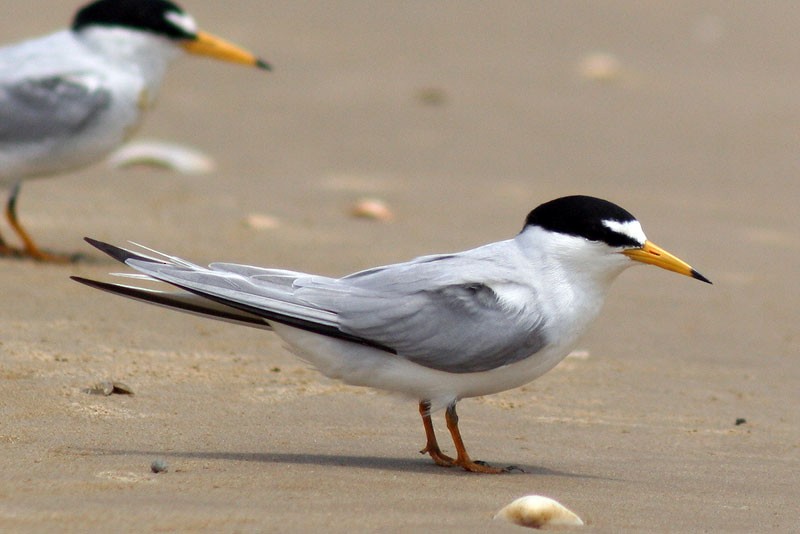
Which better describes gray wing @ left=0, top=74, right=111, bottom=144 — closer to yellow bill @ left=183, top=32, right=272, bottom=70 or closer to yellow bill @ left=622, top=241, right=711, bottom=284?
yellow bill @ left=183, top=32, right=272, bottom=70

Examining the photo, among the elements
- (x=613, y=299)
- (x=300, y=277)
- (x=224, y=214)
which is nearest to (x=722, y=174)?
(x=613, y=299)

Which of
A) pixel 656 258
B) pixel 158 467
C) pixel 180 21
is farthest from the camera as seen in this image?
pixel 180 21

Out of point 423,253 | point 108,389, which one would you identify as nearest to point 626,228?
point 108,389

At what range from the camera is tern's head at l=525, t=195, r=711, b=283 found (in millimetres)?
4188

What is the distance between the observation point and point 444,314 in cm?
411

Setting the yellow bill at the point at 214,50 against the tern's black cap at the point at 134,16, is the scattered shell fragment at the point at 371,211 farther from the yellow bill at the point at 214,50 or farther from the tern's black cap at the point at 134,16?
the tern's black cap at the point at 134,16

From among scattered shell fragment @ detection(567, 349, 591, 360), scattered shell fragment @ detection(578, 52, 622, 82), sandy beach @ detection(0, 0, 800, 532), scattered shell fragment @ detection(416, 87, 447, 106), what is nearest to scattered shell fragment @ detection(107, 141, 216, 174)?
sandy beach @ detection(0, 0, 800, 532)

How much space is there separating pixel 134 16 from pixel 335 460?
154 inches

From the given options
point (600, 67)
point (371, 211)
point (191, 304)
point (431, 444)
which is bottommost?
point (431, 444)

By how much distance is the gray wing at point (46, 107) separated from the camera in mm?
6652

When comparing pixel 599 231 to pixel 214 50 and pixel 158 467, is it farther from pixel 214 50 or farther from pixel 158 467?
pixel 214 50

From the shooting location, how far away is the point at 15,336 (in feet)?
16.1

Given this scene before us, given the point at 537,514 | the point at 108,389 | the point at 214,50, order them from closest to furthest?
the point at 537,514 → the point at 108,389 → the point at 214,50

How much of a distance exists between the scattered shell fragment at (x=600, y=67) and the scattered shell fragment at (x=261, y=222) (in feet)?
12.7
